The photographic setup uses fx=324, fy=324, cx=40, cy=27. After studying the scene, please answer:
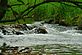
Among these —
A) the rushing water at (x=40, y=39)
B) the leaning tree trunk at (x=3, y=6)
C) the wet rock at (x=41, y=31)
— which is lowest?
the wet rock at (x=41, y=31)

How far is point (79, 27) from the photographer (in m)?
17.1

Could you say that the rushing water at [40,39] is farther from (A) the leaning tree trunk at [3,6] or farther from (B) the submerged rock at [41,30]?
(A) the leaning tree trunk at [3,6]

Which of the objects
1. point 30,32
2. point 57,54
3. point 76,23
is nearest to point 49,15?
point 76,23

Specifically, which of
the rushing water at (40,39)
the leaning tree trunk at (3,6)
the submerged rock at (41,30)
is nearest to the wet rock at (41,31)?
the submerged rock at (41,30)

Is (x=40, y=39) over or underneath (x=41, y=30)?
over

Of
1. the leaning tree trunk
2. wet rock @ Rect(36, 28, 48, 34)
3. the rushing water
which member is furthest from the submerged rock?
the leaning tree trunk

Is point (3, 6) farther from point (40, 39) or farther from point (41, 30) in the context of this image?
point (41, 30)

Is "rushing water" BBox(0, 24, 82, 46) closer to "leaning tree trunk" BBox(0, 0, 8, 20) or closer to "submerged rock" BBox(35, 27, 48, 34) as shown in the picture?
"submerged rock" BBox(35, 27, 48, 34)

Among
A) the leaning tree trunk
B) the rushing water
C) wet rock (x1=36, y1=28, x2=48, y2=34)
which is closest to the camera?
the leaning tree trunk

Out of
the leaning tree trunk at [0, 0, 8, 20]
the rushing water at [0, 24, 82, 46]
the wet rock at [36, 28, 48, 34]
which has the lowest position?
the wet rock at [36, 28, 48, 34]

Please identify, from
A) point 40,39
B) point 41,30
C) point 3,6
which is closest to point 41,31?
point 41,30

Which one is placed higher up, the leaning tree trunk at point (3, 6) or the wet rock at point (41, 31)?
the leaning tree trunk at point (3, 6)

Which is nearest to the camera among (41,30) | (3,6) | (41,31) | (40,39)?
(3,6)

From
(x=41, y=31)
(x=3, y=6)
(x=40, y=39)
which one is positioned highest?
(x=3, y=6)
